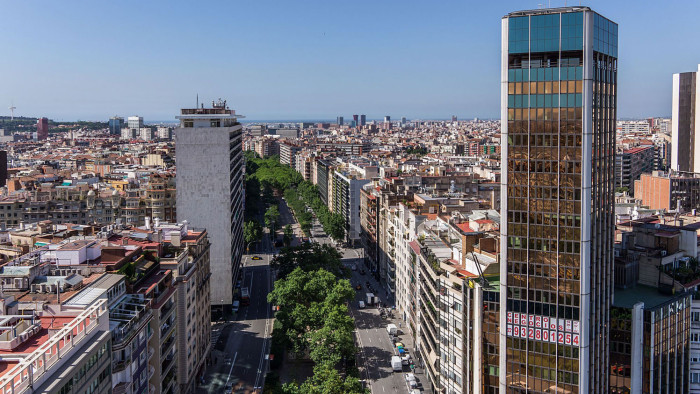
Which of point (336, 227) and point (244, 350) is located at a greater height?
point (336, 227)

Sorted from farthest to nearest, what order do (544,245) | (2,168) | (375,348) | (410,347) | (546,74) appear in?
(2,168), (410,347), (375,348), (544,245), (546,74)

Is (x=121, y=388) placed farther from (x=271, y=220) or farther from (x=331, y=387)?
(x=271, y=220)

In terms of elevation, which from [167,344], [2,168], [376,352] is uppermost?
[2,168]

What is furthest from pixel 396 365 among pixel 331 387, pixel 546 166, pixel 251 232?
pixel 251 232

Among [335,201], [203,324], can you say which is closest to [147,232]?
[203,324]

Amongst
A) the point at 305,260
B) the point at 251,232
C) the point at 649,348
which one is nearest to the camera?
the point at 649,348

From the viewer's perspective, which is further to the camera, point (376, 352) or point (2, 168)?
point (2, 168)

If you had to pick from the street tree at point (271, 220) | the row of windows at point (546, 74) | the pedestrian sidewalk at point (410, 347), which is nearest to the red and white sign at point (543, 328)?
the row of windows at point (546, 74)

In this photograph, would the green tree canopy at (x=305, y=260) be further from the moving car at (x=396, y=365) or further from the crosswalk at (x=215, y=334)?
the moving car at (x=396, y=365)
